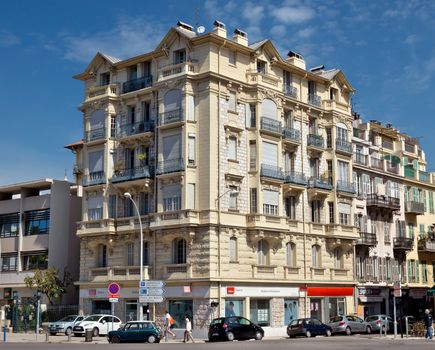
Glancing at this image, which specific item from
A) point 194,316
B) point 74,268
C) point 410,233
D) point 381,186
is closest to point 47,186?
point 74,268

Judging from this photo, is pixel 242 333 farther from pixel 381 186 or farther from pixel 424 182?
pixel 424 182

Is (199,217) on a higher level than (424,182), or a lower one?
lower

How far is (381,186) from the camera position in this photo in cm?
6712

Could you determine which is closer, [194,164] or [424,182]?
[194,164]

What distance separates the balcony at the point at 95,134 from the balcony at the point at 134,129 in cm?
120

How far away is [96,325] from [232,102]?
60.8 feet

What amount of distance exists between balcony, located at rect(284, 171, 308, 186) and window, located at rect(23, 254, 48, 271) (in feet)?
70.1

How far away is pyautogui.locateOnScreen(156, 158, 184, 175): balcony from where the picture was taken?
1928 inches

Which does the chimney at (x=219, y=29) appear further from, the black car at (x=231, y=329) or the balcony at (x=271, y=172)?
the black car at (x=231, y=329)

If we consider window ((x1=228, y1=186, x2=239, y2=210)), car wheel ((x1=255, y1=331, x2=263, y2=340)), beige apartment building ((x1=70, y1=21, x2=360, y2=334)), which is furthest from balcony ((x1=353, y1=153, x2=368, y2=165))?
car wheel ((x1=255, y1=331, x2=263, y2=340))

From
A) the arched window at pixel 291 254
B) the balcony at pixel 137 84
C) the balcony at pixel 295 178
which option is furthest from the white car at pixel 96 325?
the balcony at pixel 137 84

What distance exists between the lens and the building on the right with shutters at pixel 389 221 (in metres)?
62.9

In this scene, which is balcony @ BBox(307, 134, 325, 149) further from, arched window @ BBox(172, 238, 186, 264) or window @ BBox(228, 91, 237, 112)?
arched window @ BBox(172, 238, 186, 264)

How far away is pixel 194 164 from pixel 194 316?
10.4 metres
